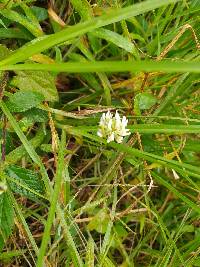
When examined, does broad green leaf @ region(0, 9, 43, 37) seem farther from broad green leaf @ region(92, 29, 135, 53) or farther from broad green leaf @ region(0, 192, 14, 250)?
broad green leaf @ region(0, 192, 14, 250)

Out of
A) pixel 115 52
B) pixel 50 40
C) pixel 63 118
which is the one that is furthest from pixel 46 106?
pixel 50 40

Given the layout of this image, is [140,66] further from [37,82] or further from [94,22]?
[37,82]

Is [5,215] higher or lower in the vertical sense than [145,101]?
lower

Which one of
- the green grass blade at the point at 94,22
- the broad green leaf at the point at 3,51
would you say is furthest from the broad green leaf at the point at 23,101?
the green grass blade at the point at 94,22

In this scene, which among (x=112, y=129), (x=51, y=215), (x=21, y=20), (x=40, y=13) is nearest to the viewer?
(x=51, y=215)

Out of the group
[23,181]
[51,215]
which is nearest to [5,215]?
[23,181]

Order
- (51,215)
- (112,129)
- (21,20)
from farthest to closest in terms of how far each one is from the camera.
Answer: (21,20)
(112,129)
(51,215)
